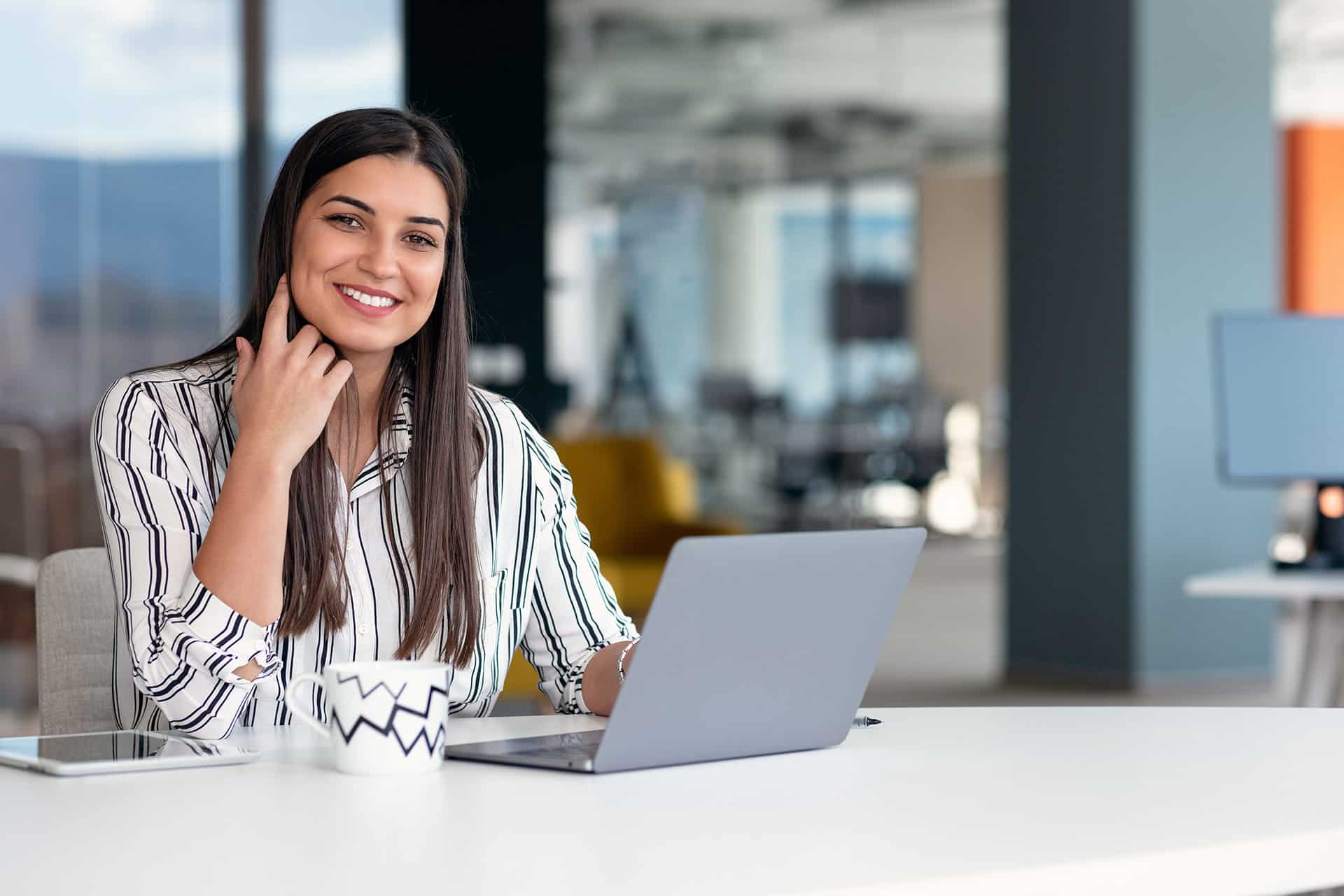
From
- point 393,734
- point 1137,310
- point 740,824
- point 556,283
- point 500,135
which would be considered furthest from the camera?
point 556,283

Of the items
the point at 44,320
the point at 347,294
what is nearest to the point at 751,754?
the point at 347,294

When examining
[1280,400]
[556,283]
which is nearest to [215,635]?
[1280,400]

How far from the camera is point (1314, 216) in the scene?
12.1 meters

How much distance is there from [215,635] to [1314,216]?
1195 cm

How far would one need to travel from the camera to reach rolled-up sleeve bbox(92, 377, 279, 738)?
146cm

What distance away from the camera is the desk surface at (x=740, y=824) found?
92 centimetres

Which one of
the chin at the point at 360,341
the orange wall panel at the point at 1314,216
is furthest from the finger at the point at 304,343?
the orange wall panel at the point at 1314,216

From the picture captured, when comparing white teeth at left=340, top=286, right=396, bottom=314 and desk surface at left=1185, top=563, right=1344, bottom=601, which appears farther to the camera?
desk surface at left=1185, top=563, right=1344, bottom=601

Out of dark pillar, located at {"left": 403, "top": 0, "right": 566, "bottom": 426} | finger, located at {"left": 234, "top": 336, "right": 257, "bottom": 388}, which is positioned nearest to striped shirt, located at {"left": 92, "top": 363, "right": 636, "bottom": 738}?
finger, located at {"left": 234, "top": 336, "right": 257, "bottom": 388}

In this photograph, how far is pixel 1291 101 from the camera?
12102 mm

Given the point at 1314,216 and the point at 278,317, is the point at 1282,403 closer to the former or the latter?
the point at 278,317

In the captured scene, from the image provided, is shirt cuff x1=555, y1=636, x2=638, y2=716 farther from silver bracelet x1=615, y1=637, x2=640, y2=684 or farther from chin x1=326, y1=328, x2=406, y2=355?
chin x1=326, y1=328, x2=406, y2=355

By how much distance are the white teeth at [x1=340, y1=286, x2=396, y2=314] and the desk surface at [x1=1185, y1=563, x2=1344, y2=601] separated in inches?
93.5

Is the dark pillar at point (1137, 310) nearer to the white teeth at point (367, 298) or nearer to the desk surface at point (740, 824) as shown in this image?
the white teeth at point (367, 298)
